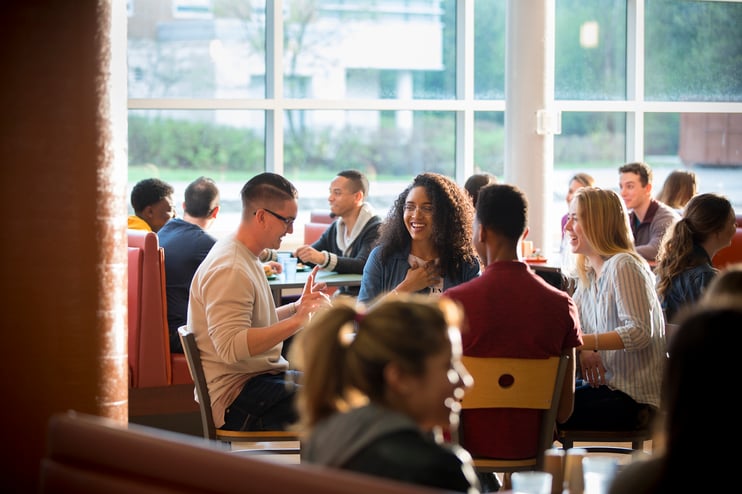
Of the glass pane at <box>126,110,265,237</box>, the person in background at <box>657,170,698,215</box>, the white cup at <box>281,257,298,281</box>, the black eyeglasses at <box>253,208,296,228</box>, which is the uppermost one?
the glass pane at <box>126,110,265,237</box>

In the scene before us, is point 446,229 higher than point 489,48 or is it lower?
lower

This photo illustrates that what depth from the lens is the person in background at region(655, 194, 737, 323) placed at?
4074mm

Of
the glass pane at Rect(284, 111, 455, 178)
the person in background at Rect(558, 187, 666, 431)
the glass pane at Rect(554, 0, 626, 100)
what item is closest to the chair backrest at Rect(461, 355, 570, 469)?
the person in background at Rect(558, 187, 666, 431)

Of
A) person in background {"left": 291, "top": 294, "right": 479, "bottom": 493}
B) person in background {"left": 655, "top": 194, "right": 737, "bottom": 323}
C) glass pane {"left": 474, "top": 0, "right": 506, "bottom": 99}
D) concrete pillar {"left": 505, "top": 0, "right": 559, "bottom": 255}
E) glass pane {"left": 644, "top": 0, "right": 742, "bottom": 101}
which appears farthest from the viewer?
glass pane {"left": 644, "top": 0, "right": 742, "bottom": 101}

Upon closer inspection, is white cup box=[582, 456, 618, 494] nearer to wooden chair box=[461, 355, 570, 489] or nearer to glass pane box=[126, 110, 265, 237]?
wooden chair box=[461, 355, 570, 489]

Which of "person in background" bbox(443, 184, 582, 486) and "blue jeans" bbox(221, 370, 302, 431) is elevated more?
"person in background" bbox(443, 184, 582, 486)

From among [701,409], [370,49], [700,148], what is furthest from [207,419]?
[700,148]

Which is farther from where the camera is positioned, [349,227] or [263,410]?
[349,227]

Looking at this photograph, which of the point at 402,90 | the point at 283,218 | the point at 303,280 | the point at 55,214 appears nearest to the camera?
the point at 55,214

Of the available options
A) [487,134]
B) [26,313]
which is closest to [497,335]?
[26,313]

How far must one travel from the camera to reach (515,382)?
295cm

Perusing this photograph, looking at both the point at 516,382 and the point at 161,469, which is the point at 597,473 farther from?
the point at 516,382

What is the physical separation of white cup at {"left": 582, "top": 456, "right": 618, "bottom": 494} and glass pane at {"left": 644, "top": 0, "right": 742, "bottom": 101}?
8132 millimetres

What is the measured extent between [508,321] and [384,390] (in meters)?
1.32
